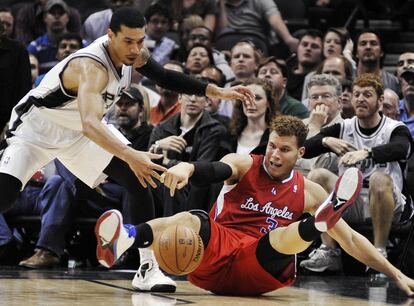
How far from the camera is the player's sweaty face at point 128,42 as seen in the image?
5.59 metres

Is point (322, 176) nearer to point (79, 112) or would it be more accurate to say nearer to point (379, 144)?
point (379, 144)

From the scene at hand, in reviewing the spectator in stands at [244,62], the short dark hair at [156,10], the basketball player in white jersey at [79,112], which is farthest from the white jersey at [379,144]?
the short dark hair at [156,10]

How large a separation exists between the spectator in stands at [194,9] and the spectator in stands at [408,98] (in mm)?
3582

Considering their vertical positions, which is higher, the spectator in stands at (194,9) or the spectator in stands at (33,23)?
the spectator in stands at (194,9)

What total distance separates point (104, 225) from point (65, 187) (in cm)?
303

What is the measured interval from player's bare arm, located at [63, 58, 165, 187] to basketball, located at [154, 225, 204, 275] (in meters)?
0.35

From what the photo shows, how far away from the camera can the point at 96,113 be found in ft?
17.3

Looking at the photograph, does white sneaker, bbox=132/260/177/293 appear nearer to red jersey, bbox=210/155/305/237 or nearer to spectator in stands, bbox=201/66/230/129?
red jersey, bbox=210/155/305/237

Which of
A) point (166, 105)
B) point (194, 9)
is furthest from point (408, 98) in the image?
point (194, 9)

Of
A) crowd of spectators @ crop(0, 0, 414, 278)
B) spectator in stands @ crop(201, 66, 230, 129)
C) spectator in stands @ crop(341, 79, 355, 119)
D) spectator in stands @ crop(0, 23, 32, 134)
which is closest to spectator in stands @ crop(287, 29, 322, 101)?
crowd of spectators @ crop(0, 0, 414, 278)

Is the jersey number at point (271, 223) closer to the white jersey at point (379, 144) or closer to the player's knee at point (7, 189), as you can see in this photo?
the player's knee at point (7, 189)

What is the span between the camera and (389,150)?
7453 millimetres

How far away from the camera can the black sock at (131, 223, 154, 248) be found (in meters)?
5.35

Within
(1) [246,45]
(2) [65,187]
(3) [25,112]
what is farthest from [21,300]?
(1) [246,45]
